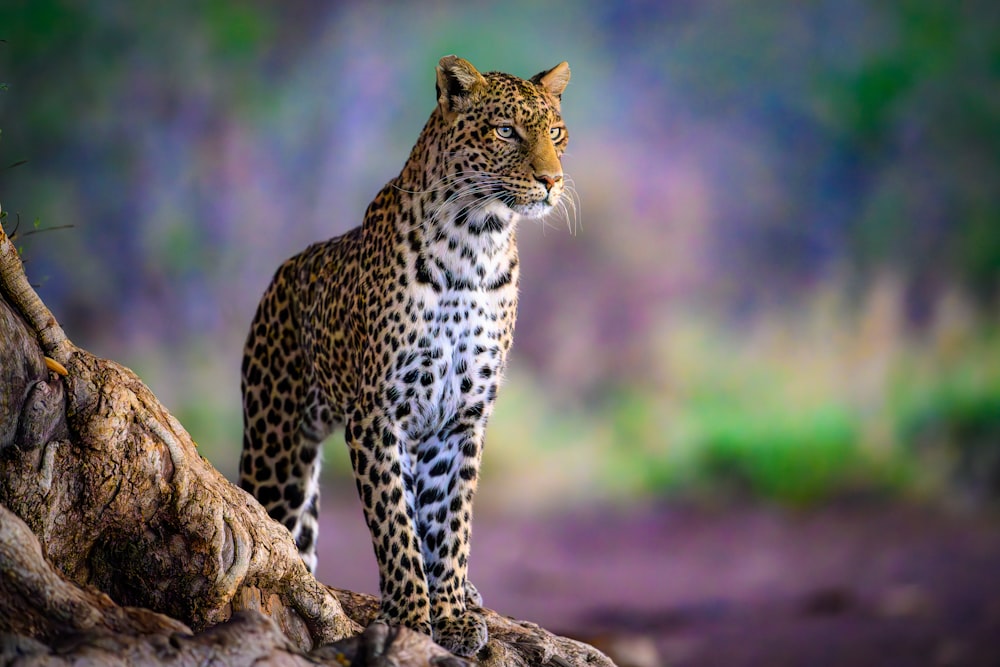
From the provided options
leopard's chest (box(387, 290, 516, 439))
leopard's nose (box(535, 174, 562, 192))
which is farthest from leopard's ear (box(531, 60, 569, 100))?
leopard's chest (box(387, 290, 516, 439))

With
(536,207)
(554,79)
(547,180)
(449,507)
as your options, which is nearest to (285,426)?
(449,507)

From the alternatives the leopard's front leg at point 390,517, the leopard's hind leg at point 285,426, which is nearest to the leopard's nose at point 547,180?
the leopard's front leg at point 390,517

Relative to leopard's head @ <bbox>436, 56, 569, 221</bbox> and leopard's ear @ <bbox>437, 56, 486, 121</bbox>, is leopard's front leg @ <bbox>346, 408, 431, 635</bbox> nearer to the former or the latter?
leopard's head @ <bbox>436, 56, 569, 221</bbox>

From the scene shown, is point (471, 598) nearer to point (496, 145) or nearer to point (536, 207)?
point (536, 207)

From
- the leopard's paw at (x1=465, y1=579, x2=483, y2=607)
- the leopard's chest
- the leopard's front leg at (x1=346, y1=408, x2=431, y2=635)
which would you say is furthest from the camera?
the leopard's paw at (x1=465, y1=579, x2=483, y2=607)

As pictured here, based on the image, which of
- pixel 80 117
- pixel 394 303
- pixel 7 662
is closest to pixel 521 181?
pixel 394 303

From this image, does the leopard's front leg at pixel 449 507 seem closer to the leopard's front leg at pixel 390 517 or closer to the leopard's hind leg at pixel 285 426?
the leopard's front leg at pixel 390 517

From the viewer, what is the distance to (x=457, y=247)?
666 centimetres

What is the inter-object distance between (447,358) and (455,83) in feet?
5.14

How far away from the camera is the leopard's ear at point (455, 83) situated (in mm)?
6645

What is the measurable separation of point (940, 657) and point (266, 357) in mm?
7802

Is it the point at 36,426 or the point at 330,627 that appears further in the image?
the point at 330,627

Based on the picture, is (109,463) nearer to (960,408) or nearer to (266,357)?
(266,357)

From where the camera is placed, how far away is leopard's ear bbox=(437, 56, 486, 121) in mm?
6645
